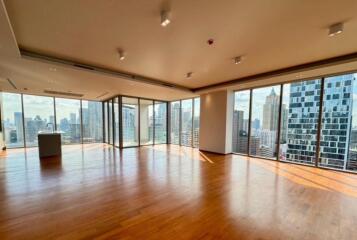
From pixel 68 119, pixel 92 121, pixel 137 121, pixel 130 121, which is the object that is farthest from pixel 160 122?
pixel 68 119

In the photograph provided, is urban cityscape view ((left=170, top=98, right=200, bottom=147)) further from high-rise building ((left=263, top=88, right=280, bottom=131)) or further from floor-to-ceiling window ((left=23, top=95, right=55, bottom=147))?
floor-to-ceiling window ((left=23, top=95, right=55, bottom=147))

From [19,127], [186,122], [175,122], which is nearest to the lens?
[19,127]

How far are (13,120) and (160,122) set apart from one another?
285 inches

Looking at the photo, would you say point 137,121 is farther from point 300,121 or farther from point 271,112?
point 300,121

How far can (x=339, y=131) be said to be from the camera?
454 centimetres

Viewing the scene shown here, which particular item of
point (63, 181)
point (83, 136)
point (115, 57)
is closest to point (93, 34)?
point (115, 57)

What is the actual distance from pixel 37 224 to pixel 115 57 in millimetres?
3299

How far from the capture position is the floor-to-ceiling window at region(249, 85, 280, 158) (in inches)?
225

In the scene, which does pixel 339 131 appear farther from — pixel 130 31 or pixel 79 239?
pixel 79 239

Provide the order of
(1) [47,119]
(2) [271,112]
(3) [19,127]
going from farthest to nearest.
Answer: (1) [47,119] → (3) [19,127] → (2) [271,112]

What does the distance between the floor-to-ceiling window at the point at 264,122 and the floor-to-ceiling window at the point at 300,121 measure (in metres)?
0.22

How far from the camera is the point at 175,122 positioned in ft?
32.6

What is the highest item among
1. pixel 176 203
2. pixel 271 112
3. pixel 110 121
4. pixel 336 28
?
pixel 336 28

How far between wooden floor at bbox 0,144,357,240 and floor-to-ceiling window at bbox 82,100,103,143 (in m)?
5.41
